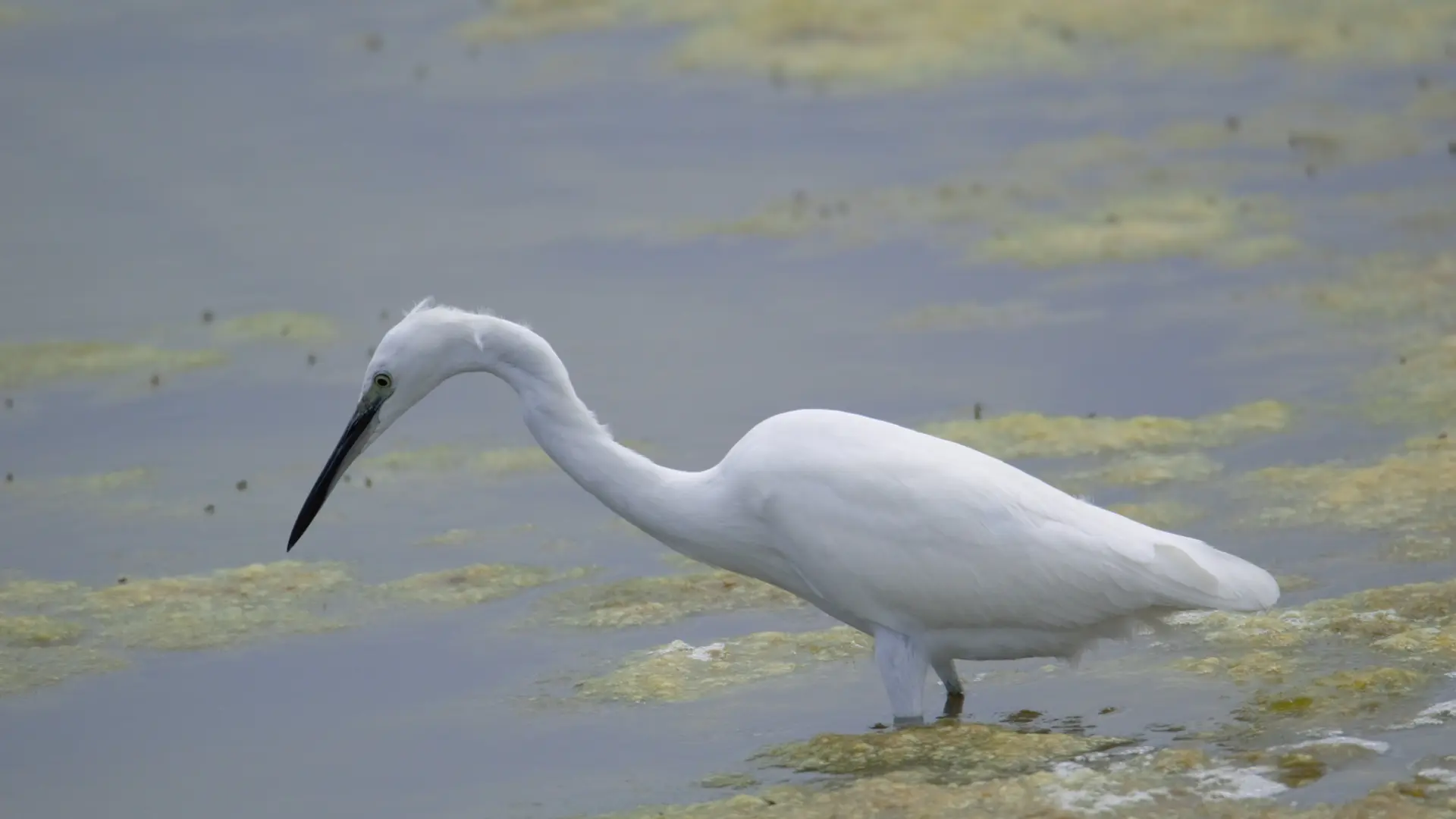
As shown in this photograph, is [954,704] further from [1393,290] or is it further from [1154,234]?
[1154,234]

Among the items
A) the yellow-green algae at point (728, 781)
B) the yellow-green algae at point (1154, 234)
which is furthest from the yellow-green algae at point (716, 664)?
the yellow-green algae at point (1154, 234)

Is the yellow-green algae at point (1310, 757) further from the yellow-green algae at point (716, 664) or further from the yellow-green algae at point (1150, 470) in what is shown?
the yellow-green algae at point (1150, 470)

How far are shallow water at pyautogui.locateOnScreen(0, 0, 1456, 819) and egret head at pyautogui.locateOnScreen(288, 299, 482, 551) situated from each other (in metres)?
0.89

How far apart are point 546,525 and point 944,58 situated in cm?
742

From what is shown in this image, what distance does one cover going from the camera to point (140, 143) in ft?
42.2

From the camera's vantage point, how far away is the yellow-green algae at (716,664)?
5633 millimetres

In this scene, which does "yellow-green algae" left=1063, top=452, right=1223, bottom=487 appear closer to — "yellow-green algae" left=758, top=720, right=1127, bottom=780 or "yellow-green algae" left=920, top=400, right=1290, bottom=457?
"yellow-green algae" left=920, top=400, right=1290, bottom=457

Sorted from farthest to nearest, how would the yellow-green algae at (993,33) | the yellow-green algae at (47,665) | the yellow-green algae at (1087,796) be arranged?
the yellow-green algae at (993,33) < the yellow-green algae at (47,665) < the yellow-green algae at (1087,796)

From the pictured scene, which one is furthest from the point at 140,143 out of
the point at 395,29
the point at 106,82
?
the point at 395,29

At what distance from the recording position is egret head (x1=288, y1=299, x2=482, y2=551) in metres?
5.05

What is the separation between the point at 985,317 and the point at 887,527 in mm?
4510

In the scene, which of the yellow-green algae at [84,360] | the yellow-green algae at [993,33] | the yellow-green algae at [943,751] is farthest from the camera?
the yellow-green algae at [993,33]

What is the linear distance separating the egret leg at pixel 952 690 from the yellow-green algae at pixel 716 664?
0.56m

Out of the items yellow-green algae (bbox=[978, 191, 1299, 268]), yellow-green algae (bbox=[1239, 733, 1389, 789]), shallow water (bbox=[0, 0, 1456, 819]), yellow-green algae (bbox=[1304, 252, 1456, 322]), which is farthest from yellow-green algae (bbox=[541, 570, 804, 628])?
yellow-green algae (bbox=[978, 191, 1299, 268])
